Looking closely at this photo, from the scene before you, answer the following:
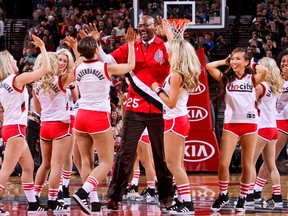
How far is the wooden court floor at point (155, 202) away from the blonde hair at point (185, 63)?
1674 millimetres

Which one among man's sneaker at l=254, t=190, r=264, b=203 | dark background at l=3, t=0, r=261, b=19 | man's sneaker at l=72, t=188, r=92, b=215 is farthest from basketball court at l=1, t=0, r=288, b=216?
dark background at l=3, t=0, r=261, b=19

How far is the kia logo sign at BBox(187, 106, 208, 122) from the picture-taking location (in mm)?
15875

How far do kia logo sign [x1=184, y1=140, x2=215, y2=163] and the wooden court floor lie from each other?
0.93 m

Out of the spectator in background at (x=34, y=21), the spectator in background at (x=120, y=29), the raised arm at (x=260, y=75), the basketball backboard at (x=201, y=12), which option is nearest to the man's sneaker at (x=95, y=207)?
the raised arm at (x=260, y=75)

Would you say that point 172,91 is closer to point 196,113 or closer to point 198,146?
point 196,113

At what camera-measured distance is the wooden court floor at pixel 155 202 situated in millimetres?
10094

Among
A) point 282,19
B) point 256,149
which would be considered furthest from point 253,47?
point 256,149

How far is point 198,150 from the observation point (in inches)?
633

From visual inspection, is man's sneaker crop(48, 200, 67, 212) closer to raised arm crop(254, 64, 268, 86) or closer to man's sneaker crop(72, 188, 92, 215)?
man's sneaker crop(72, 188, 92, 215)

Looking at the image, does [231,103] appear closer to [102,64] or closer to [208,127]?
[102,64]

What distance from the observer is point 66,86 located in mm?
10359

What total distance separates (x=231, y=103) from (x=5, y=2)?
54.9 feet

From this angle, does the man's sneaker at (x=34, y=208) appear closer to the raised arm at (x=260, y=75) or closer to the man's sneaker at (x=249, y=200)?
the man's sneaker at (x=249, y=200)

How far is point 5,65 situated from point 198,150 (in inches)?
274
